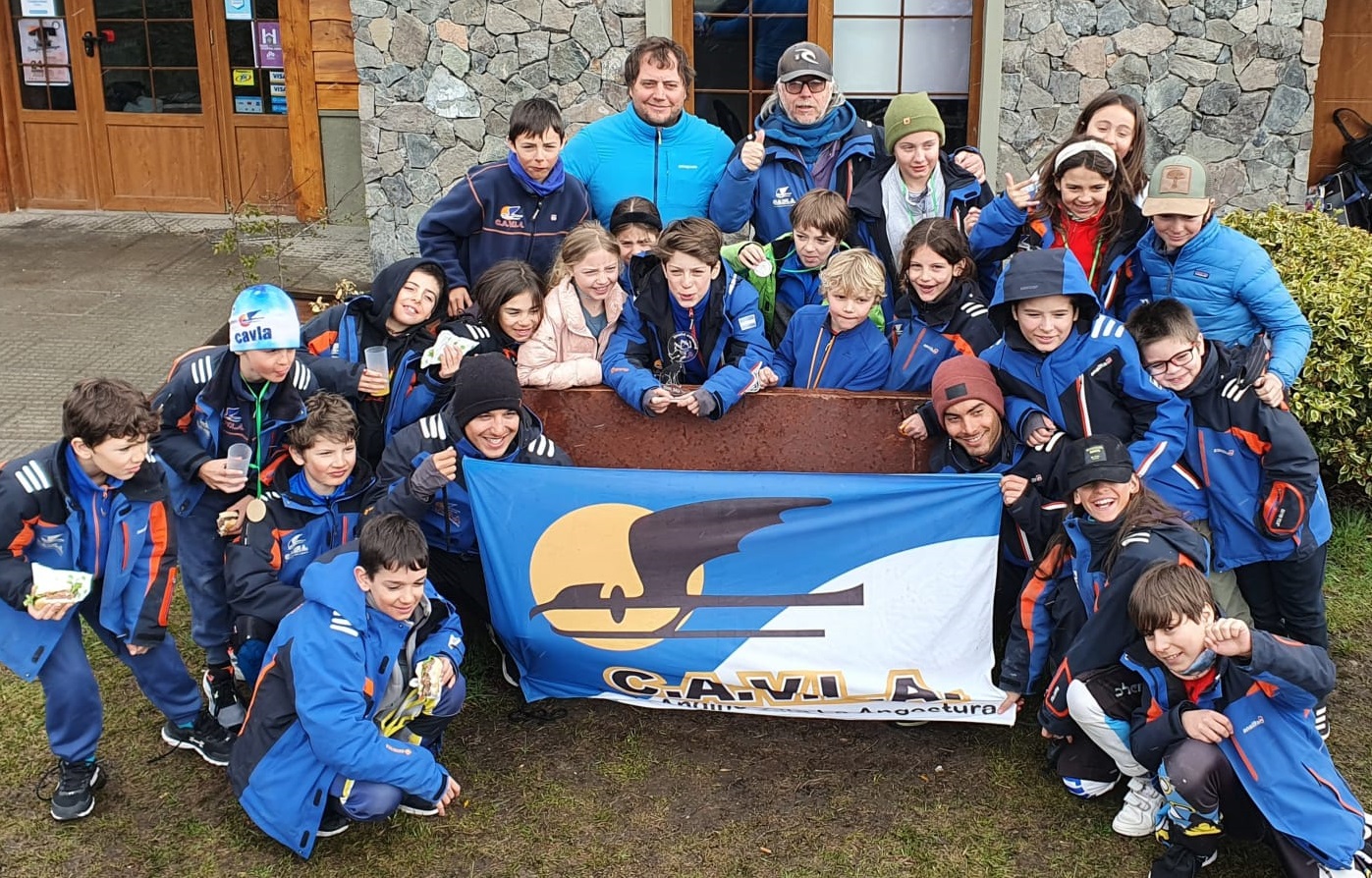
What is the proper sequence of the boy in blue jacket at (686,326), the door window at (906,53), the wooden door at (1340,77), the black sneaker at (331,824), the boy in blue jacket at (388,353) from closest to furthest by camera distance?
the black sneaker at (331,824)
the boy in blue jacket at (686,326)
the boy in blue jacket at (388,353)
the door window at (906,53)
the wooden door at (1340,77)

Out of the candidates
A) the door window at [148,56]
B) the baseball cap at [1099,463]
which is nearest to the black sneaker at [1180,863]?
the baseball cap at [1099,463]

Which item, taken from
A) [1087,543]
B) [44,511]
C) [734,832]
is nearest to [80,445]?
[44,511]

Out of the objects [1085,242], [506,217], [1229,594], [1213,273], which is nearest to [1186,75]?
[1085,242]

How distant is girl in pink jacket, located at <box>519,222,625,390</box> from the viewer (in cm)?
518

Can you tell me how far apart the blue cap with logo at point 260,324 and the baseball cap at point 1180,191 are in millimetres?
3259

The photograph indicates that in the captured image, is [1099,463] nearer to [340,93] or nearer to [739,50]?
[739,50]

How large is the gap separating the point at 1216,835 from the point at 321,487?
3266 millimetres

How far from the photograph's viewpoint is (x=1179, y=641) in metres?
3.85

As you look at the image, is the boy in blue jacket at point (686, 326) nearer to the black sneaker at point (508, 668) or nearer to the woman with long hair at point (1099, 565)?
the black sneaker at point (508, 668)

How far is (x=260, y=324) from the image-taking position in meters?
4.64

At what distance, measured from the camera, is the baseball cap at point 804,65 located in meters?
5.67

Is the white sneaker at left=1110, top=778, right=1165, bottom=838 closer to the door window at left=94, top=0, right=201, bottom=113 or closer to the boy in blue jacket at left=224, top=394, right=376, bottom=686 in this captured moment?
the boy in blue jacket at left=224, top=394, right=376, bottom=686

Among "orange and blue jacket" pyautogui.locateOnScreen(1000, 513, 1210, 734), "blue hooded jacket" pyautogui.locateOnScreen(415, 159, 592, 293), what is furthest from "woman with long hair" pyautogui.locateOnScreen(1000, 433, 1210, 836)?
"blue hooded jacket" pyautogui.locateOnScreen(415, 159, 592, 293)

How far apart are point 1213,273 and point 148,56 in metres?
10.0
